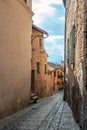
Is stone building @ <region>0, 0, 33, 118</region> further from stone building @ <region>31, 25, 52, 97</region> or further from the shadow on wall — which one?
stone building @ <region>31, 25, 52, 97</region>

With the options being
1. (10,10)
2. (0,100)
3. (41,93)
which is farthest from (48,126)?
(41,93)

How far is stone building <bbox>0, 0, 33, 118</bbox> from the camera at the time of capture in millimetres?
13227

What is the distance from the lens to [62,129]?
9.95 metres

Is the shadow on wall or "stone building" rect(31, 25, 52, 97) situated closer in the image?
the shadow on wall

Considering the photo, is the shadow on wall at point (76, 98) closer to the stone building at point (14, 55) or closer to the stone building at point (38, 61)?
the stone building at point (14, 55)

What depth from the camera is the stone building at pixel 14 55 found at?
1323 centimetres

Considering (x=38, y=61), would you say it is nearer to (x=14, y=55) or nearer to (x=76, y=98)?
(x=14, y=55)

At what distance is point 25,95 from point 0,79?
5417mm

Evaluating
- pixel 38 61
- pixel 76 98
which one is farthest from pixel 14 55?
pixel 38 61

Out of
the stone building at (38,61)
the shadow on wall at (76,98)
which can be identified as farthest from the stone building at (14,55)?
the stone building at (38,61)

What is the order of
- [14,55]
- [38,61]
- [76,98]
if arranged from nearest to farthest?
[76,98], [14,55], [38,61]

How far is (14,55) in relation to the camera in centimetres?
1501

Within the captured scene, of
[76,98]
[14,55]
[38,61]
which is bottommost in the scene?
[76,98]

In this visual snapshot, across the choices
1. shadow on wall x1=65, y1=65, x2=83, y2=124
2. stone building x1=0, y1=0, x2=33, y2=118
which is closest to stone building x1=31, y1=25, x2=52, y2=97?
stone building x1=0, y1=0, x2=33, y2=118
